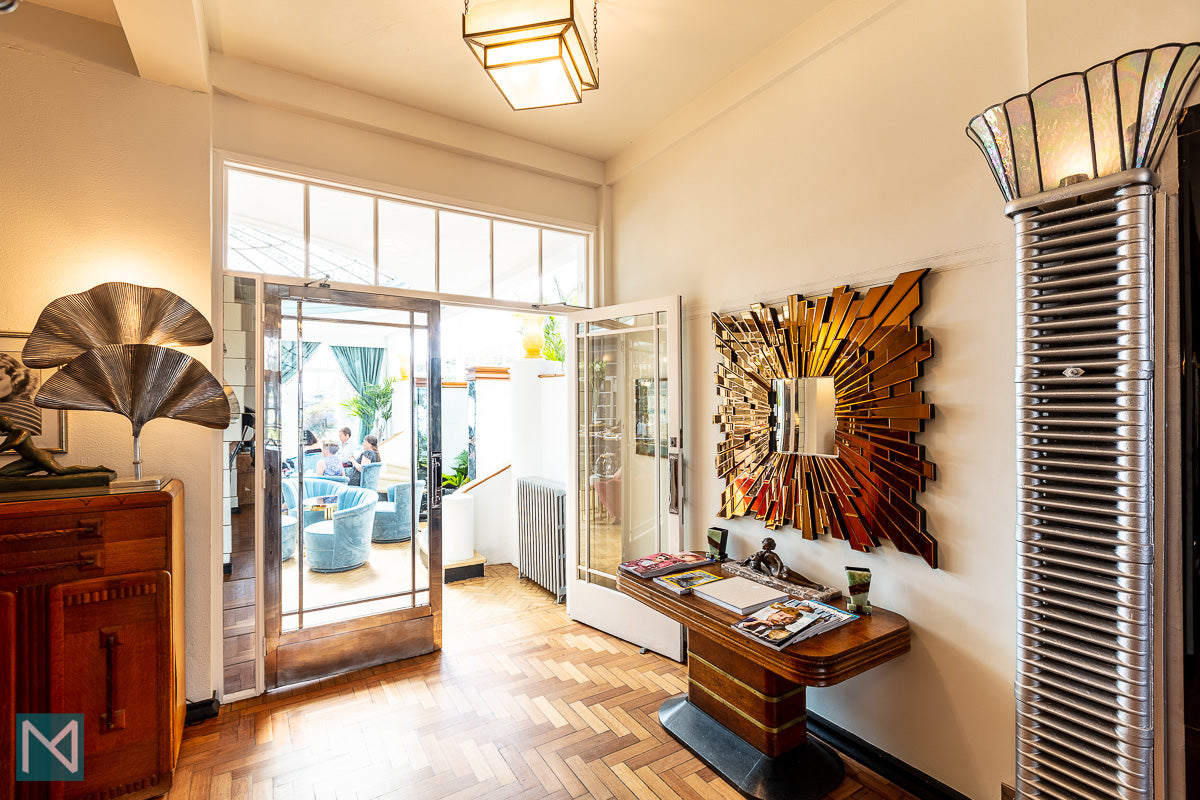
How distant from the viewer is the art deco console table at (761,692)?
2012mm

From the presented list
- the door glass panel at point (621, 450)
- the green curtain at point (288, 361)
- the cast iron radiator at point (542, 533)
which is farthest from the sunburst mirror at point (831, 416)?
the green curtain at point (288, 361)

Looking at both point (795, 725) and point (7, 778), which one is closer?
point (7, 778)

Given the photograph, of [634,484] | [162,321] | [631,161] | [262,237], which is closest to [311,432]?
[162,321]

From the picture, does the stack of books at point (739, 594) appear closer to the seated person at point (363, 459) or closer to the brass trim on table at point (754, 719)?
the brass trim on table at point (754, 719)

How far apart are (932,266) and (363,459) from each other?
10.1 feet

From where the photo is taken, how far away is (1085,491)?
56.3 inches

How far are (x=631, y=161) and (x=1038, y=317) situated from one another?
9.56 ft

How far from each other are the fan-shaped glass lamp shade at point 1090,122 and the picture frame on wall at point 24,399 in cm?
364

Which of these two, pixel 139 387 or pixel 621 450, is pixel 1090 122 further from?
pixel 139 387

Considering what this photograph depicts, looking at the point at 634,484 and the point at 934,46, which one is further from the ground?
the point at 934,46

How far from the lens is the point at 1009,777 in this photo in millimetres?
1934

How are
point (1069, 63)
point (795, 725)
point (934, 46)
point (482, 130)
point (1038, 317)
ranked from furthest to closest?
point (482, 130) → point (795, 725) → point (934, 46) → point (1069, 63) → point (1038, 317)

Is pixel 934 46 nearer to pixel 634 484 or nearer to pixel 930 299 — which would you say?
pixel 930 299

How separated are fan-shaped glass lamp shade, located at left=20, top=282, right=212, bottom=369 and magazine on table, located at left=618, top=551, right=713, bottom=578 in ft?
7.69
